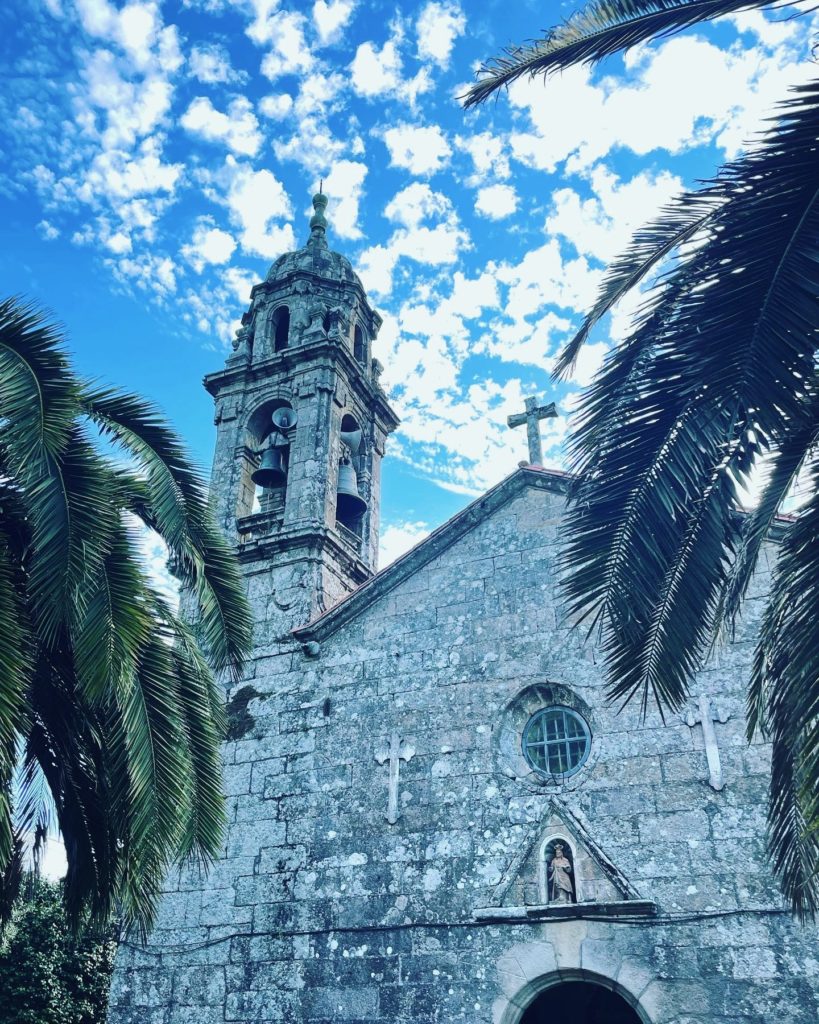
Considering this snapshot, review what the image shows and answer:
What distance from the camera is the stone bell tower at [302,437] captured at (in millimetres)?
14453

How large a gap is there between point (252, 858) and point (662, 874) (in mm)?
4994

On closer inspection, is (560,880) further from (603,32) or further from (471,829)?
(603,32)

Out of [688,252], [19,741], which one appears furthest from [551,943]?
[688,252]

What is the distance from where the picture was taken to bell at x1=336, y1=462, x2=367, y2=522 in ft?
53.1

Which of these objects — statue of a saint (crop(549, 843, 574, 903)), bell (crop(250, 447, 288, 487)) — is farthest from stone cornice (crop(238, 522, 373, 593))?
statue of a saint (crop(549, 843, 574, 903))

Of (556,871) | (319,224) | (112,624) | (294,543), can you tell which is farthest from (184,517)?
(319,224)

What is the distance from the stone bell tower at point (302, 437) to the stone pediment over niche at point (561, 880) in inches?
196

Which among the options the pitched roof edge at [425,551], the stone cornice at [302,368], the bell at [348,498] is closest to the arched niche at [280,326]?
the stone cornice at [302,368]

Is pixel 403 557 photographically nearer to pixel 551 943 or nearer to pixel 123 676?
pixel 551 943

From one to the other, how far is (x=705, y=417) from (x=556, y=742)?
6507mm

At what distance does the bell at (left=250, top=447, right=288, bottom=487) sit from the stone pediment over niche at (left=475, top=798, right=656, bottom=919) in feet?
26.1

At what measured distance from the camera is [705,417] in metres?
5.08

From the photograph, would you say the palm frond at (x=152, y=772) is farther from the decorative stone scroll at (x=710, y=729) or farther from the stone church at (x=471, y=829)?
the decorative stone scroll at (x=710, y=729)

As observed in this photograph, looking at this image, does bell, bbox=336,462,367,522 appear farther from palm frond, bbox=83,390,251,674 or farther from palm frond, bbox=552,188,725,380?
palm frond, bbox=552,188,725,380
